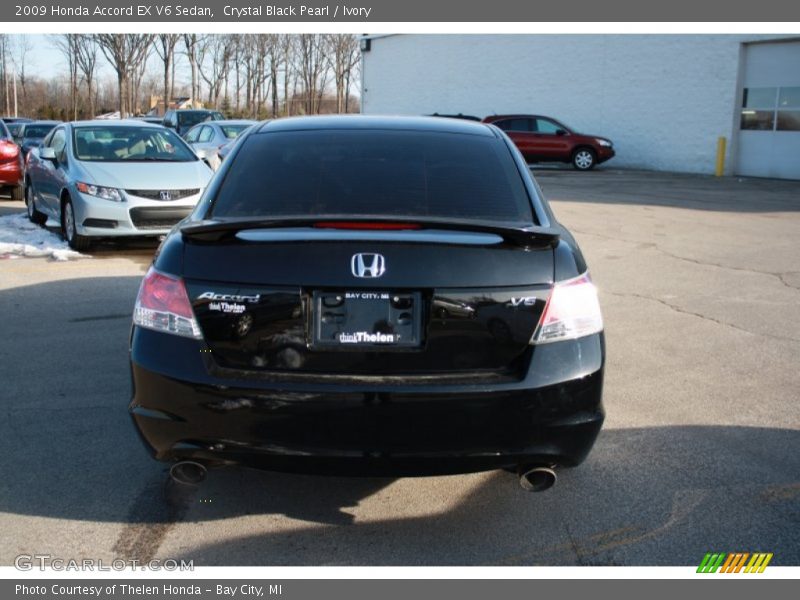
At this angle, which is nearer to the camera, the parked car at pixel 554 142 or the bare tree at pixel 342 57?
the parked car at pixel 554 142

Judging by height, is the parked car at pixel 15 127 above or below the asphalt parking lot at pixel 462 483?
above

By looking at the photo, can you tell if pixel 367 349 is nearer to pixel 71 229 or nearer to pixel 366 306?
pixel 366 306

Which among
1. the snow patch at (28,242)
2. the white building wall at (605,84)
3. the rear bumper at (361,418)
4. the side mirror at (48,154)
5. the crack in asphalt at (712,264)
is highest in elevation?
the white building wall at (605,84)

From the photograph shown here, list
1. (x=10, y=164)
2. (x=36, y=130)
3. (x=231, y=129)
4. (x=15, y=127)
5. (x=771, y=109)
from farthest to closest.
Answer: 1. (x=15, y=127)
2. (x=771, y=109)
3. (x=36, y=130)
4. (x=231, y=129)
5. (x=10, y=164)

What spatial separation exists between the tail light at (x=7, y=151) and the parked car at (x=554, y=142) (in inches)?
584

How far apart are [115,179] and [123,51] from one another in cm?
3826

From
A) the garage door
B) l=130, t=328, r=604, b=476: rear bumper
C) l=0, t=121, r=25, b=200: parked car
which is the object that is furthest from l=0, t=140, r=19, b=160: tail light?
the garage door

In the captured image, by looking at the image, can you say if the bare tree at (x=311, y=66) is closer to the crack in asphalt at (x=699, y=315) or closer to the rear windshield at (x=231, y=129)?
the rear windshield at (x=231, y=129)

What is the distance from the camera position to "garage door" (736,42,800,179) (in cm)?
2367

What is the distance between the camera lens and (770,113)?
2433cm

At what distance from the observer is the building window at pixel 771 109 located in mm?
23625

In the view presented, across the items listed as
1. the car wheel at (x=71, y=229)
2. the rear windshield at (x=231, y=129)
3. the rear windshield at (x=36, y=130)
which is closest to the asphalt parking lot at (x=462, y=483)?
the car wheel at (x=71, y=229)

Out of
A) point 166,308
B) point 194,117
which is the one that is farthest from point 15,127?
point 166,308

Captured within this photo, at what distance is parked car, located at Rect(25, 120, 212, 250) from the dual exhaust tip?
7.27 meters
